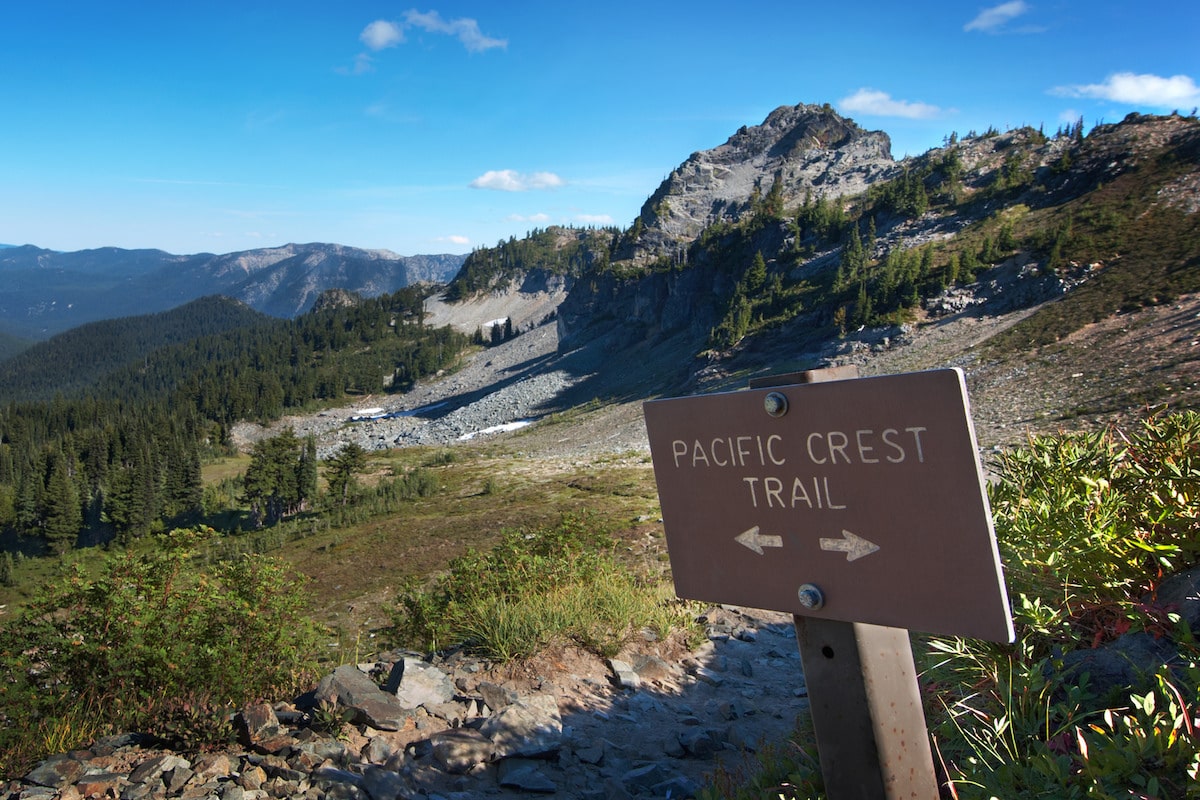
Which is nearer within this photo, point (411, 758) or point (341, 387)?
point (411, 758)

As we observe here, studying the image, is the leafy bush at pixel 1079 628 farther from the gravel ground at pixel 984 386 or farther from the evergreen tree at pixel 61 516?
the evergreen tree at pixel 61 516

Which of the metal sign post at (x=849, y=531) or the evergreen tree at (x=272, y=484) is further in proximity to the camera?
the evergreen tree at (x=272, y=484)

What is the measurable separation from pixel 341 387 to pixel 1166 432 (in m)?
149

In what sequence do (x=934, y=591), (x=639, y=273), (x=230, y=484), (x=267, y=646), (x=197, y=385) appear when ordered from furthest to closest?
(x=197, y=385) < (x=639, y=273) < (x=230, y=484) < (x=267, y=646) < (x=934, y=591)

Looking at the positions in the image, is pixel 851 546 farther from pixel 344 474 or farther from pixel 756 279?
pixel 756 279

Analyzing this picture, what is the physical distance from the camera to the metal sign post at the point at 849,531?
7.12 feet

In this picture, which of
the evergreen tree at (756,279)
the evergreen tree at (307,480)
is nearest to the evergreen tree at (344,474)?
the evergreen tree at (307,480)

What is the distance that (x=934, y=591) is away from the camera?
2.24 meters

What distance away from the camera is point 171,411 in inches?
4840

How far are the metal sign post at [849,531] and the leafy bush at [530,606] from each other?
385 cm

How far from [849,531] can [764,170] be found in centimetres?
15219

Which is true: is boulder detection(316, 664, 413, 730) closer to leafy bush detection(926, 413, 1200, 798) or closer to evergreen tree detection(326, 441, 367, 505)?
leafy bush detection(926, 413, 1200, 798)

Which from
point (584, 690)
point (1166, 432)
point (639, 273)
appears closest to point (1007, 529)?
point (1166, 432)

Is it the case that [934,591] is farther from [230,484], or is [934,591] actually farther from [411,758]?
[230,484]
